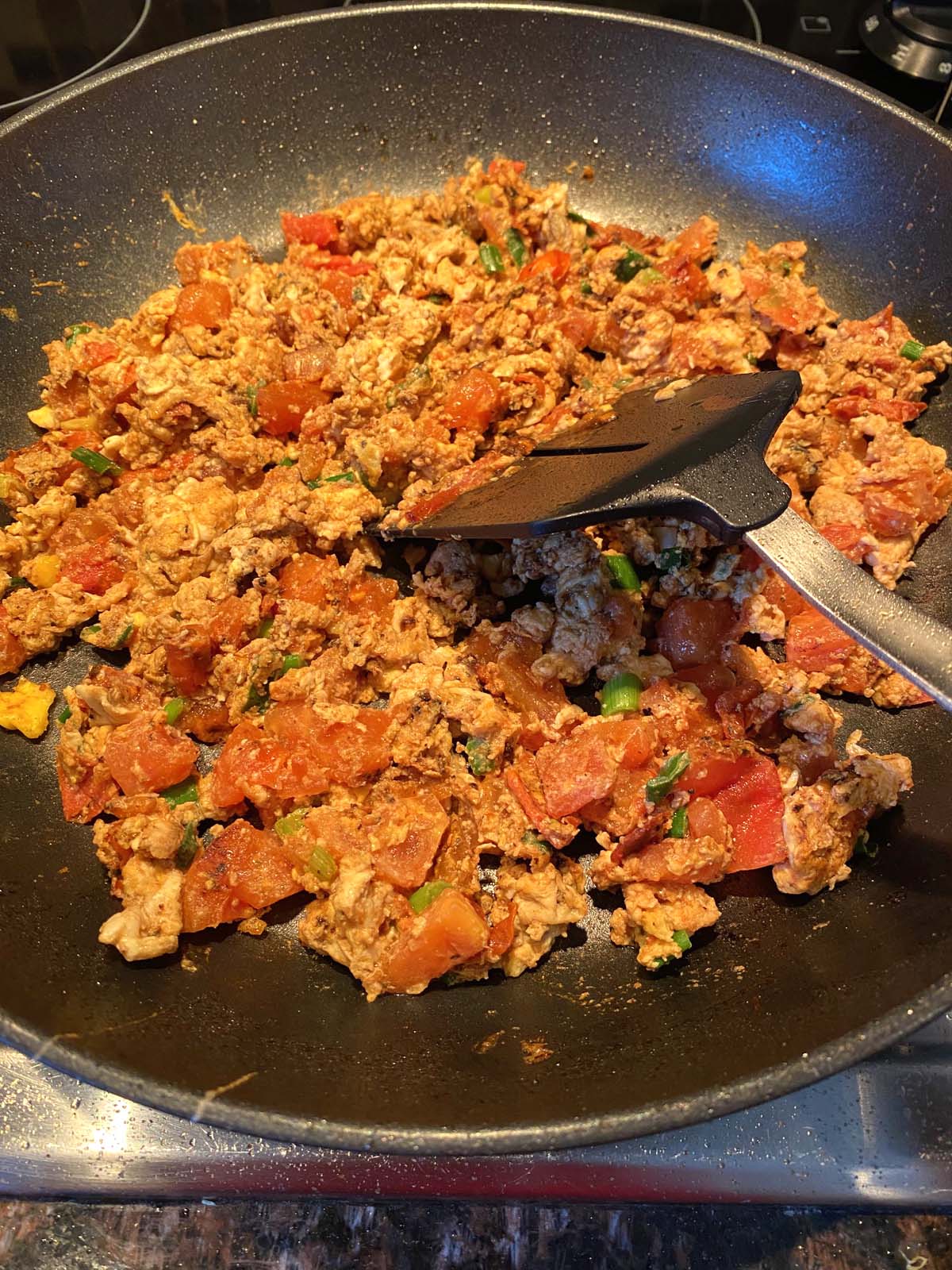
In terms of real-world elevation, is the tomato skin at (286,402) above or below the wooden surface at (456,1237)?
above

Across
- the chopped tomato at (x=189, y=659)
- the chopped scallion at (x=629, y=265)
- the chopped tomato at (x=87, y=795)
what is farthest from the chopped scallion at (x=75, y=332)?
the chopped scallion at (x=629, y=265)

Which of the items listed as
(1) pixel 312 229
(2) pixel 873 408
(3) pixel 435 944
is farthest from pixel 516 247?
(3) pixel 435 944

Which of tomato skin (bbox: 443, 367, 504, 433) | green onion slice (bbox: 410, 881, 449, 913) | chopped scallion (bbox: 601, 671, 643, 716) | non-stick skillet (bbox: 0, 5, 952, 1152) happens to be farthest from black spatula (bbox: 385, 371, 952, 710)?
green onion slice (bbox: 410, 881, 449, 913)

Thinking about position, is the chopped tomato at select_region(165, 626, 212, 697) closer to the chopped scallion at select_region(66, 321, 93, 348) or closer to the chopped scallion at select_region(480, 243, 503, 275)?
the chopped scallion at select_region(66, 321, 93, 348)

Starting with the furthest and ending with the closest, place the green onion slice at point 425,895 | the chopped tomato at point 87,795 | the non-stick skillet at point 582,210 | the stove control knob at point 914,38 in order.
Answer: the stove control knob at point 914,38, the chopped tomato at point 87,795, the green onion slice at point 425,895, the non-stick skillet at point 582,210

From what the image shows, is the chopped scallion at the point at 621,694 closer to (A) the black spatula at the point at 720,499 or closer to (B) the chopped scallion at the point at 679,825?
(B) the chopped scallion at the point at 679,825

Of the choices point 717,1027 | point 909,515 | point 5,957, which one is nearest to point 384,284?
point 909,515

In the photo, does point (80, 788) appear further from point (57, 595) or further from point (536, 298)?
point (536, 298)
